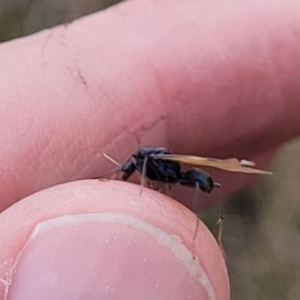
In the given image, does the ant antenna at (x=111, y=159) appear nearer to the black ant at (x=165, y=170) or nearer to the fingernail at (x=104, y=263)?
the black ant at (x=165, y=170)

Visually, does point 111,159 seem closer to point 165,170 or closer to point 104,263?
point 165,170

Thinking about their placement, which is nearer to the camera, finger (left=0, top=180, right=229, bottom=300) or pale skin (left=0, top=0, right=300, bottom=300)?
finger (left=0, top=180, right=229, bottom=300)

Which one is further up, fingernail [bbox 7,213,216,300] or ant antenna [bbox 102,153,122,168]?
fingernail [bbox 7,213,216,300]

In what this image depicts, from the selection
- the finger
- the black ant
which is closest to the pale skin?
the black ant

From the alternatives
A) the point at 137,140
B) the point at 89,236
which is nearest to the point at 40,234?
the point at 89,236

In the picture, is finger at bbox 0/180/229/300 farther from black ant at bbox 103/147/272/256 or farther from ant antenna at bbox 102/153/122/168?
ant antenna at bbox 102/153/122/168

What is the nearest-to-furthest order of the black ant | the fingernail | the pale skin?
the fingernail < the black ant < the pale skin

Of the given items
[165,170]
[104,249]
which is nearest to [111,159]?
[165,170]
